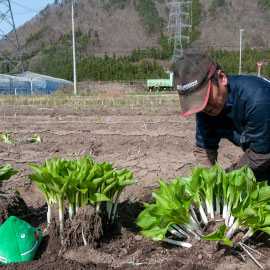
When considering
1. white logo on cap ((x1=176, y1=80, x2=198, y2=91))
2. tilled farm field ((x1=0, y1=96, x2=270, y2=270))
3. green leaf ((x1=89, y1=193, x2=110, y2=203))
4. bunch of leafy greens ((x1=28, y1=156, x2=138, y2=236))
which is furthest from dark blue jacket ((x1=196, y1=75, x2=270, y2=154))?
green leaf ((x1=89, y1=193, x2=110, y2=203))

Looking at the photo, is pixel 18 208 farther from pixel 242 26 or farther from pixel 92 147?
pixel 242 26

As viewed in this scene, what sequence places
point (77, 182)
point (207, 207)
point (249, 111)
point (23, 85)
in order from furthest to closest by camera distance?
point (23, 85) < point (249, 111) < point (207, 207) < point (77, 182)

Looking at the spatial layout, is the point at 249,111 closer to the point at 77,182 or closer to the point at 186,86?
the point at 186,86

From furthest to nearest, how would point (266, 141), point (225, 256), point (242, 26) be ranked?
1. point (242, 26)
2. point (266, 141)
3. point (225, 256)

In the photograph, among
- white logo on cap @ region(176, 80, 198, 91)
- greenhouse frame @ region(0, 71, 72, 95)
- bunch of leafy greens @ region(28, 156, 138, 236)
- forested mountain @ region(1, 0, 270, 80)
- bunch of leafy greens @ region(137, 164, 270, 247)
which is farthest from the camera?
forested mountain @ region(1, 0, 270, 80)

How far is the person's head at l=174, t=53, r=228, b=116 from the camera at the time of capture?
7.16ft

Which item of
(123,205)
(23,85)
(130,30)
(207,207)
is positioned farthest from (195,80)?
(130,30)

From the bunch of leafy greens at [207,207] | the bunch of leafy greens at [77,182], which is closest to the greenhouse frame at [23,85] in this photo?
the bunch of leafy greens at [77,182]

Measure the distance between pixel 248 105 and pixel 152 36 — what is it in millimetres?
88590

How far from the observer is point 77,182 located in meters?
2.02

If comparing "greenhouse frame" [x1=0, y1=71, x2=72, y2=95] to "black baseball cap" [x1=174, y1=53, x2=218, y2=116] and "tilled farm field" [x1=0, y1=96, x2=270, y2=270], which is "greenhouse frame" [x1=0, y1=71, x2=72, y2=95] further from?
"black baseball cap" [x1=174, y1=53, x2=218, y2=116]

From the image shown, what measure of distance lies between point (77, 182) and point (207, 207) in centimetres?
89

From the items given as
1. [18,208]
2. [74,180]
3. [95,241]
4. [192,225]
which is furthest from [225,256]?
[18,208]

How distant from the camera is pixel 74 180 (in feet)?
6.66
